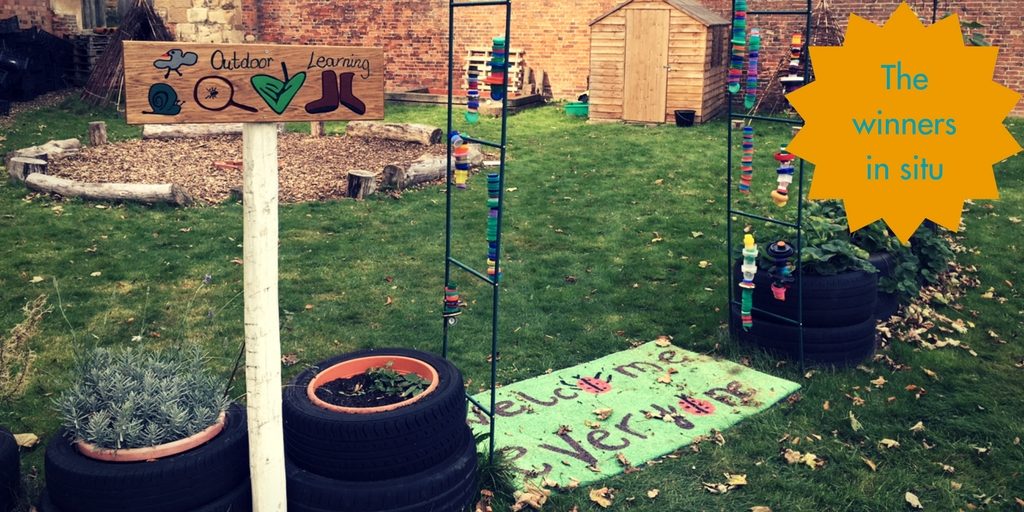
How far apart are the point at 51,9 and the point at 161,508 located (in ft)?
62.8

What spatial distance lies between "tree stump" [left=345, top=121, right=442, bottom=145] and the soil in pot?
9639 millimetres

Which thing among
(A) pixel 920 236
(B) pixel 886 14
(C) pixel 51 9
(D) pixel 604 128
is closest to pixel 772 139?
(D) pixel 604 128

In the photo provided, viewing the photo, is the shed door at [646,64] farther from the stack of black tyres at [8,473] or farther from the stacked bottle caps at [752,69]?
the stack of black tyres at [8,473]

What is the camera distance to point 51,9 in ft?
62.4

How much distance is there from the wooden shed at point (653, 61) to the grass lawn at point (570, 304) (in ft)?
12.6

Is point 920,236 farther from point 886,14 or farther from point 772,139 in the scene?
point 886,14

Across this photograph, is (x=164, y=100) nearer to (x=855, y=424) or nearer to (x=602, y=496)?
(x=602, y=496)

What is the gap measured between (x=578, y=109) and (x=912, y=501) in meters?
13.5

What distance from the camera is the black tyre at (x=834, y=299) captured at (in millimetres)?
5750

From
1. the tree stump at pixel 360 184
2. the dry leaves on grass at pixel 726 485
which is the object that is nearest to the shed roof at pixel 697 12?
the tree stump at pixel 360 184

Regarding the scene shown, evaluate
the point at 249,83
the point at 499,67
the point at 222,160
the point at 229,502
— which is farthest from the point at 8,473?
the point at 222,160

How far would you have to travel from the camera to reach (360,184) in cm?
1046

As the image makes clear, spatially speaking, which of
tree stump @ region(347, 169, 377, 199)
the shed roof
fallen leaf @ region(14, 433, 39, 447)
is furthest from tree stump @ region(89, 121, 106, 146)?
fallen leaf @ region(14, 433, 39, 447)

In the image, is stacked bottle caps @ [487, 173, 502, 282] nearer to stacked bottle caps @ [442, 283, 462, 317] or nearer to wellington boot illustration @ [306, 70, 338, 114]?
stacked bottle caps @ [442, 283, 462, 317]
